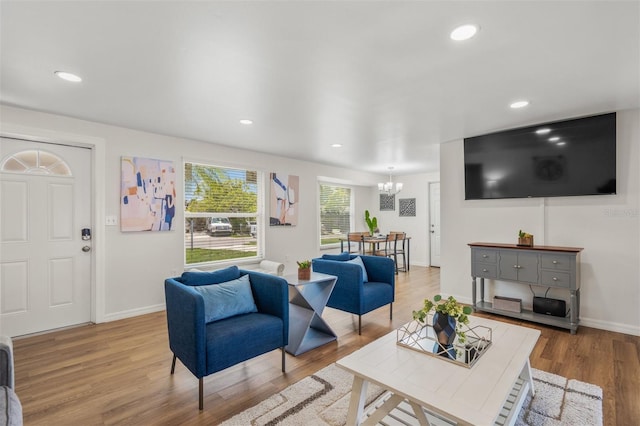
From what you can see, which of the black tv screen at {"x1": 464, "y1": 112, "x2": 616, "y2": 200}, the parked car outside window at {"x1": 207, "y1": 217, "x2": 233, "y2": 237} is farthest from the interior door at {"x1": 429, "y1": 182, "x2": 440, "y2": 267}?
the parked car outside window at {"x1": 207, "y1": 217, "x2": 233, "y2": 237}

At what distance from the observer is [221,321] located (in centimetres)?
227

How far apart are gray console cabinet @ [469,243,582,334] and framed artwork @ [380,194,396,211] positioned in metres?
4.10

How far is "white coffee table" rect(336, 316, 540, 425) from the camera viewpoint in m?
1.32

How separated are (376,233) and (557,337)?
4.43 m

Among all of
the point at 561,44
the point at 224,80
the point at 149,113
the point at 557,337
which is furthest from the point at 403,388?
the point at 149,113

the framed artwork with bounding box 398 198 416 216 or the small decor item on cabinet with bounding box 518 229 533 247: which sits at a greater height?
the framed artwork with bounding box 398 198 416 216

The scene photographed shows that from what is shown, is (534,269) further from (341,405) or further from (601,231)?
(341,405)

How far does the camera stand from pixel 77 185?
3533 mm

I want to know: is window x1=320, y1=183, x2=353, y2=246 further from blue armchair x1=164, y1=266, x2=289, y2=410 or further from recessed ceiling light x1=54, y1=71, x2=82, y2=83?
recessed ceiling light x1=54, y1=71, x2=82, y2=83

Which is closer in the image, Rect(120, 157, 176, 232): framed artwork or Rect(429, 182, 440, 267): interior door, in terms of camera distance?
Rect(120, 157, 176, 232): framed artwork

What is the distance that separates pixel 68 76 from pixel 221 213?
2.67m

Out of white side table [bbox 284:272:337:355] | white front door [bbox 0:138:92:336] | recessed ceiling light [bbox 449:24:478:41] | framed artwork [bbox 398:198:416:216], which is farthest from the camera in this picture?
framed artwork [bbox 398:198:416:216]

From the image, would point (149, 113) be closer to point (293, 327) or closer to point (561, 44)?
point (293, 327)

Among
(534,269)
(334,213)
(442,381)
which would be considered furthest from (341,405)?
(334,213)
